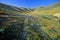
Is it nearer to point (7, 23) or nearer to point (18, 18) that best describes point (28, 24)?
point (18, 18)

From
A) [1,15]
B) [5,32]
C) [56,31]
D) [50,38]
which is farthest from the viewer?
[56,31]

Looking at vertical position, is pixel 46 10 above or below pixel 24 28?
above

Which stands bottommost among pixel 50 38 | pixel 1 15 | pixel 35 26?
pixel 50 38

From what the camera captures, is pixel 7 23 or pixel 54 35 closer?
pixel 7 23

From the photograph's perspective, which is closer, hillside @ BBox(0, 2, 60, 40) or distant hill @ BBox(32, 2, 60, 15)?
hillside @ BBox(0, 2, 60, 40)

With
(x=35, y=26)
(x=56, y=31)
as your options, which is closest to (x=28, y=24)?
(x=35, y=26)

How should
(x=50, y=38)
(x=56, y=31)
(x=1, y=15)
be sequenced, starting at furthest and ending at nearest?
(x=56, y=31), (x=50, y=38), (x=1, y=15)

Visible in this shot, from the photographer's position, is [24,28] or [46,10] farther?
[46,10]

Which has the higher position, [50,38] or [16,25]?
[16,25]

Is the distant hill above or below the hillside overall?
above

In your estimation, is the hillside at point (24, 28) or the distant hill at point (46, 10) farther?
the distant hill at point (46, 10)

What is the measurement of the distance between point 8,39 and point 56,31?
1.32 m

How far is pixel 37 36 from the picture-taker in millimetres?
3285

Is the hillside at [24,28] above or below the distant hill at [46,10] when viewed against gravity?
below
